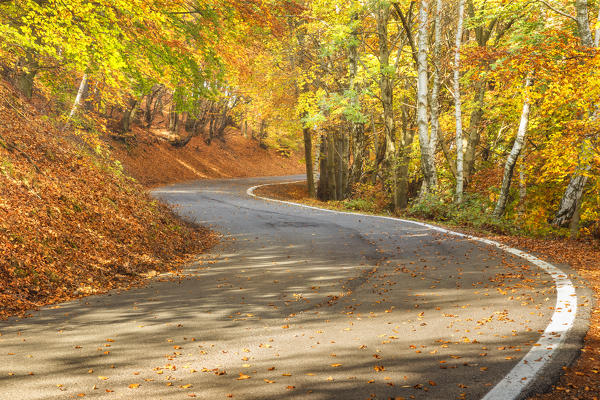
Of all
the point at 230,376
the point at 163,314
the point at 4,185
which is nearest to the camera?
the point at 230,376

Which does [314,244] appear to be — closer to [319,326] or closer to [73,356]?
[319,326]

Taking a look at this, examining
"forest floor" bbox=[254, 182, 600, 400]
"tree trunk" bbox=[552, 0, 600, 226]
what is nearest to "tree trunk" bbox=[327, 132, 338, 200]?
"tree trunk" bbox=[552, 0, 600, 226]

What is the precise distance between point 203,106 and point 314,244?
107ft

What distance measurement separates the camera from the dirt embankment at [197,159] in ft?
107

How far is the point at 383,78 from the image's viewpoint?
69.7ft

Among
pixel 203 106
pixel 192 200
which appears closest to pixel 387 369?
pixel 192 200

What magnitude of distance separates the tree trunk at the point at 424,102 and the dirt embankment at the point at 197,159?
14.8 m

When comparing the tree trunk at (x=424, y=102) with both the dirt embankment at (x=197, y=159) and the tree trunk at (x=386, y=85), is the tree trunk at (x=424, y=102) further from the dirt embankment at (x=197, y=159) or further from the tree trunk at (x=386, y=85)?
the dirt embankment at (x=197, y=159)

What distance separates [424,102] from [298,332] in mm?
14686

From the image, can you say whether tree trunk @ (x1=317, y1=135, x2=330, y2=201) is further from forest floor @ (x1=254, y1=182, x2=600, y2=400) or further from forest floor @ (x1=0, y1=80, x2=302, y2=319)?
forest floor @ (x1=0, y1=80, x2=302, y2=319)

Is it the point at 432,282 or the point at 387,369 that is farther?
the point at 432,282

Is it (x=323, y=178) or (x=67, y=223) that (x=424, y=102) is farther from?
(x=67, y=223)

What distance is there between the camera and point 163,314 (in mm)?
6332

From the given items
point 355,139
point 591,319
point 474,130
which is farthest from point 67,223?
point 355,139
